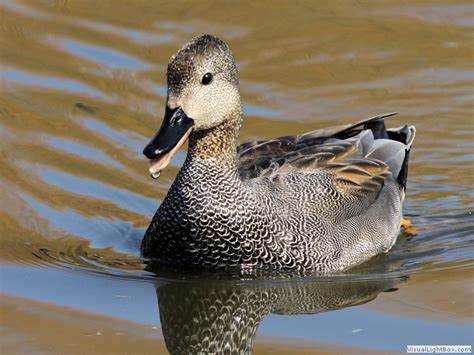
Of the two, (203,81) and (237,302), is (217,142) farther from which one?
(237,302)

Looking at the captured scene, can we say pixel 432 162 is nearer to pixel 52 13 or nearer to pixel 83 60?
pixel 83 60

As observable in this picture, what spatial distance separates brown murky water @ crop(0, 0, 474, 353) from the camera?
8.33 metres

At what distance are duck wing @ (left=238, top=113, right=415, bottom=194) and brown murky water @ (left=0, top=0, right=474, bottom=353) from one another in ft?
2.19

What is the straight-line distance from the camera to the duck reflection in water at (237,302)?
27.2 ft

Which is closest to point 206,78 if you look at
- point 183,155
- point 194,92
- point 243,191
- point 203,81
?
point 203,81

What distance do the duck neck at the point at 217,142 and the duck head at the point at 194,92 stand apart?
0.11 meters

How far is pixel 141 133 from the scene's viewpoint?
1257cm

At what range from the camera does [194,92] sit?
8.70m

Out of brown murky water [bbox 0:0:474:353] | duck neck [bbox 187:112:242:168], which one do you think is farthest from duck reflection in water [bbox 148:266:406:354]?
duck neck [bbox 187:112:242:168]

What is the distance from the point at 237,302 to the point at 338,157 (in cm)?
184

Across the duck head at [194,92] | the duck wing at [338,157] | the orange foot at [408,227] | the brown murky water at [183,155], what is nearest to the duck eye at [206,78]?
the duck head at [194,92]

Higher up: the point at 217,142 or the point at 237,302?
the point at 217,142

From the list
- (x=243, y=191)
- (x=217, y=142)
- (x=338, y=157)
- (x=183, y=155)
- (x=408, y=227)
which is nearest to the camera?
(x=217, y=142)

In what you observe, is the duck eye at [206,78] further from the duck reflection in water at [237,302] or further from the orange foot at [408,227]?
the orange foot at [408,227]
